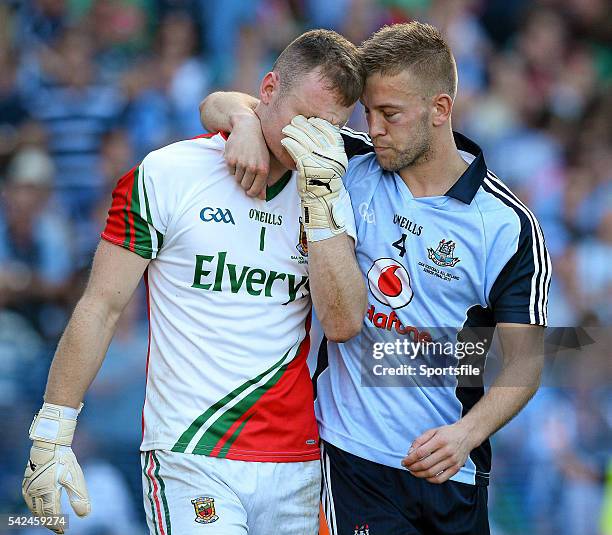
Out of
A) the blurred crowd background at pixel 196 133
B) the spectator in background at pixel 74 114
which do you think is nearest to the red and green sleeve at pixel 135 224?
the blurred crowd background at pixel 196 133

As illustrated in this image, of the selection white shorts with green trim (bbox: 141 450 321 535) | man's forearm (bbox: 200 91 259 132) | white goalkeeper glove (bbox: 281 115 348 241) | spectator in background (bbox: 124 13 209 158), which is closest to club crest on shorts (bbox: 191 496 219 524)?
white shorts with green trim (bbox: 141 450 321 535)

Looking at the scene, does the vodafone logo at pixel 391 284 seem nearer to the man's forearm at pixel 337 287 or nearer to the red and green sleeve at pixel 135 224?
the man's forearm at pixel 337 287

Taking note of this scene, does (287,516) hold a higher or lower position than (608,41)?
lower

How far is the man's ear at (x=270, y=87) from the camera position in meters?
3.73

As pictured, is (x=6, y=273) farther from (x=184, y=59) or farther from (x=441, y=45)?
(x=441, y=45)

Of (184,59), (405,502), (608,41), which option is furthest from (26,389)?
(608,41)

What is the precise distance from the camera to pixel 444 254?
3766 millimetres

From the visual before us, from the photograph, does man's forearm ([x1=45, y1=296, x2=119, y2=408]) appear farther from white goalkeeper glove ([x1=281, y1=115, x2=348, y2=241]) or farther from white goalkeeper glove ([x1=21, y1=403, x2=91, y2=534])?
white goalkeeper glove ([x1=281, y1=115, x2=348, y2=241])

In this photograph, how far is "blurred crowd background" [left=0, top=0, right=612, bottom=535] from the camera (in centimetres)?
651

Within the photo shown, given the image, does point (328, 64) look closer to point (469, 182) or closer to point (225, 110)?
point (225, 110)

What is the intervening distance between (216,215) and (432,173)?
868mm

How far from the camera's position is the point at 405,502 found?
375 centimetres

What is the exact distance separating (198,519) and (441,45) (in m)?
2.02

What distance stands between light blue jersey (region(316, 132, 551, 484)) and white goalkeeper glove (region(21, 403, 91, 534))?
989 millimetres
